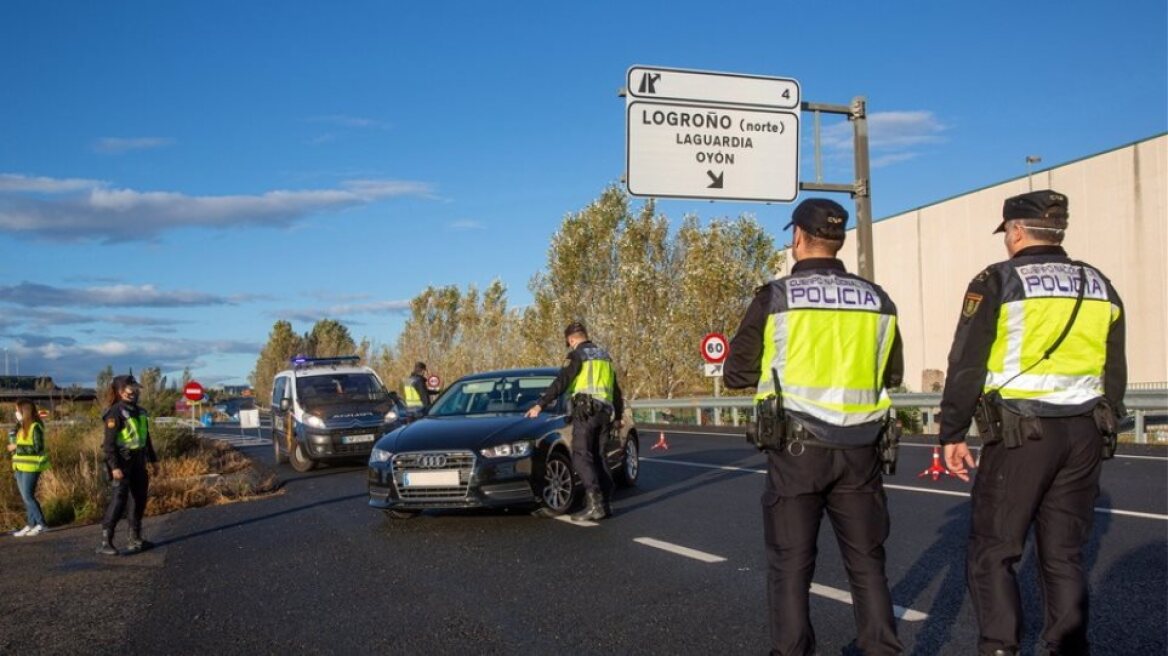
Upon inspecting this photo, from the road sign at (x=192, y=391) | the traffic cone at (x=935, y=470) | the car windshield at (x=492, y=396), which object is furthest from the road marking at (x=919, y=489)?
the road sign at (x=192, y=391)

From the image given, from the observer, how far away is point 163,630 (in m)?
6.12

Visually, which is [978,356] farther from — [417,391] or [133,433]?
[417,391]

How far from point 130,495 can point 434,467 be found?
2.70 meters

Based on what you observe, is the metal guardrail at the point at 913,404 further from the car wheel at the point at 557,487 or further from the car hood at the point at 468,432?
the car hood at the point at 468,432

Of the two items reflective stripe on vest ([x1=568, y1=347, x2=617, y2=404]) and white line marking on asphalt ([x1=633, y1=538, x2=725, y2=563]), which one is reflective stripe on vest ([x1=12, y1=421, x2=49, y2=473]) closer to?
reflective stripe on vest ([x1=568, y1=347, x2=617, y2=404])

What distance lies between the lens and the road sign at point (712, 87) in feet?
43.5

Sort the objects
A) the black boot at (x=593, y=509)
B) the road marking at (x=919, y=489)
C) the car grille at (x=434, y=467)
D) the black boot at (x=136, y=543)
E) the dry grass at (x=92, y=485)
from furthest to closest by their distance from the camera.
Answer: the dry grass at (x=92, y=485) < the black boot at (x=593, y=509) < the car grille at (x=434, y=467) < the black boot at (x=136, y=543) < the road marking at (x=919, y=489)

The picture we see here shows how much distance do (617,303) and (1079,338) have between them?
40.3 metres

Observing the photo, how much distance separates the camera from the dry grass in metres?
12.7

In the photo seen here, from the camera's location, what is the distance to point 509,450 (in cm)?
965

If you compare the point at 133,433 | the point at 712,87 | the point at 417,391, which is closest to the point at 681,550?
the point at 133,433

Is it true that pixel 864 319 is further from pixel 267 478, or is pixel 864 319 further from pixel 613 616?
pixel 267 478

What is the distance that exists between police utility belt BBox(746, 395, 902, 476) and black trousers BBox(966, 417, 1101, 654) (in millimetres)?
492

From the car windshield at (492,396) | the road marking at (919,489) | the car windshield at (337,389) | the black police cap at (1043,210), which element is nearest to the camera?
the black police cap at (1043,210)
